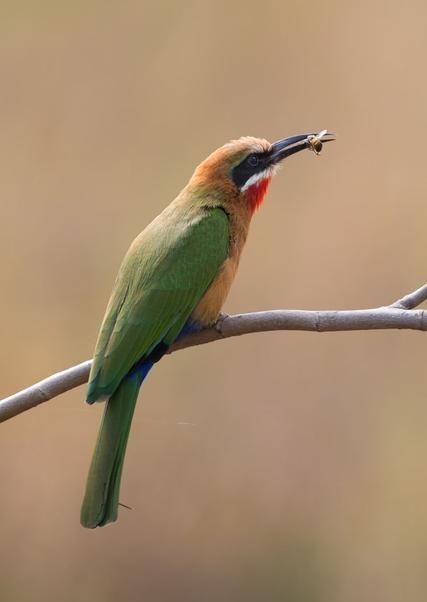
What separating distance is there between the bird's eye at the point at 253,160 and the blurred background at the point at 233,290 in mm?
1277

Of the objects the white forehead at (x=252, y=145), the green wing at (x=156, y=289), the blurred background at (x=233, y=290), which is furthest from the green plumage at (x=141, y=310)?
the blurred background at (x=233, y=290)

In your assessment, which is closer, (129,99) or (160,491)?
(160,491)

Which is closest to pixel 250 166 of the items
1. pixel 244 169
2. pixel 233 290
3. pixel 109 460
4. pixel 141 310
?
pixel 244 169

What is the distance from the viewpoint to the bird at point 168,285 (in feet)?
7.61

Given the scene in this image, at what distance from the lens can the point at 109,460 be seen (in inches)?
91.4

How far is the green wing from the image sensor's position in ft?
7.73

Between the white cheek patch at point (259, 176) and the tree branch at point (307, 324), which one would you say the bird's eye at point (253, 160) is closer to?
the white cheek patch at point (259, 176)

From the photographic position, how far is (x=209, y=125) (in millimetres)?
4258

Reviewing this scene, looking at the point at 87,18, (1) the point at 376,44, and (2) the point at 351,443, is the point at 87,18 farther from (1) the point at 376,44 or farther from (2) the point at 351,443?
(2) the point at 351,443

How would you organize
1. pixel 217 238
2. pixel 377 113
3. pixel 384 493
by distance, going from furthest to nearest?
pixel 377 113 → pixel 384 493 → pixel 217 238

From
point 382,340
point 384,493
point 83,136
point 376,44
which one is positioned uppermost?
point 376,44

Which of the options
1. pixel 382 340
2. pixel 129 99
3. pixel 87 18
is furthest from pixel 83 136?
pixel 382 340

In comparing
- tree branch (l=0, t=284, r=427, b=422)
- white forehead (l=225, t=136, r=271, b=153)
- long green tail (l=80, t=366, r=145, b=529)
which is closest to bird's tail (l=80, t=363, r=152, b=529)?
long green tail (l=80, t=366, r=145, b=529)

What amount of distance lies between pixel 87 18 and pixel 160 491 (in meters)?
2.05
